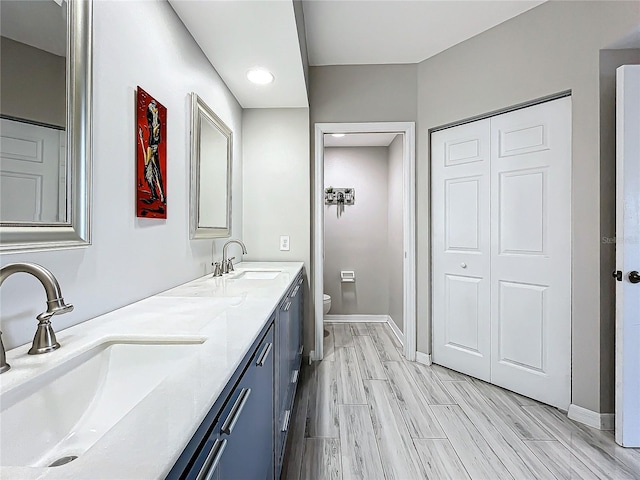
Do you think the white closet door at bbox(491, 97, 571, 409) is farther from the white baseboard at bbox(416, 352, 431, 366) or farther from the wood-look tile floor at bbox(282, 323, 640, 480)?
the white baseboard at bbox(416, 352, 431, 366)

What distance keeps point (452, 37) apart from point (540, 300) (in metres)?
2.06

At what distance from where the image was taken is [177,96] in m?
1.71

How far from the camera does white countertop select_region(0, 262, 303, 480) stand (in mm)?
411

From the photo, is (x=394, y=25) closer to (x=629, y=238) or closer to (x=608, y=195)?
(x=608, y=195)

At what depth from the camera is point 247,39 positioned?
186 centimetres

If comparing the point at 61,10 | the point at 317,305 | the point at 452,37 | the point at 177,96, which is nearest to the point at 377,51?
the point at 452,37

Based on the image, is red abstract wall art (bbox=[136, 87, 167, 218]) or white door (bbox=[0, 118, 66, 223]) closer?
white door (bbox=[0, 118, 66, 223])

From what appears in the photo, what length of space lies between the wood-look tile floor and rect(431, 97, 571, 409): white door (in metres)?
0.24

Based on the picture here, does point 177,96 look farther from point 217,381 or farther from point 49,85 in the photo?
point 217,381

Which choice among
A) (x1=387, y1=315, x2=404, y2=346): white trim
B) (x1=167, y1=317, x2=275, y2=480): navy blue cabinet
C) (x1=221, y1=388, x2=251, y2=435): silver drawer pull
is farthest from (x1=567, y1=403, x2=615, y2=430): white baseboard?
(x1=221, y1=388, x2=251, y2=435): silver drawer pull

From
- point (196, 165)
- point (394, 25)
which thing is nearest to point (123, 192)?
point (196, 165)

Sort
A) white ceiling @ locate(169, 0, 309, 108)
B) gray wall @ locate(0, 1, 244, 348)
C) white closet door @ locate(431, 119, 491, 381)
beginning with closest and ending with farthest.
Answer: gray wall @ locate(0, 1, 244, 348)
white ceiling @ locate(169, 0, 309, 108)
white closet door @ locate(431, 119, 491, 381)

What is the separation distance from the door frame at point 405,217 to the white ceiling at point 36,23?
222 centimetres

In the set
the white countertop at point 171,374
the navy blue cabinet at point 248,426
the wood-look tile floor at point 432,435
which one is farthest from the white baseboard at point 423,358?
the white countertop at point 171,374
